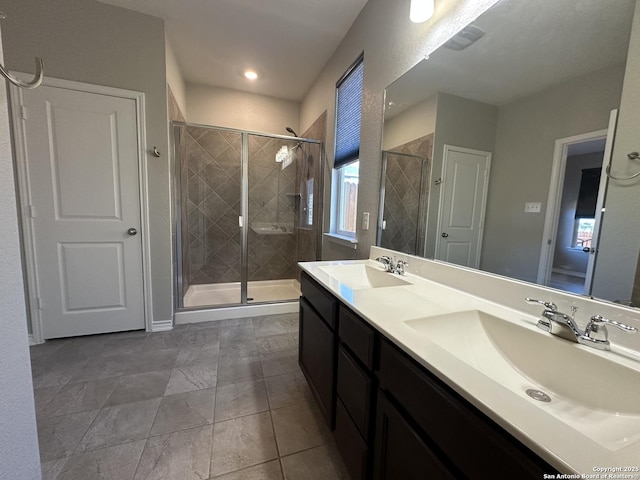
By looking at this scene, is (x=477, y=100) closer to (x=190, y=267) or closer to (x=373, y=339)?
(x=373, y=339)

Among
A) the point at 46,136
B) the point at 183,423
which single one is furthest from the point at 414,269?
the point at 46,136

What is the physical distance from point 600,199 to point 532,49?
1.99ft

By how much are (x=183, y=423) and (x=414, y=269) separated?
5.08 ft

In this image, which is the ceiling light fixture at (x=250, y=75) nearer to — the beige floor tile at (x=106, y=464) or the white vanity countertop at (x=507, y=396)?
the white vanity countertop at (x=507, y=396)

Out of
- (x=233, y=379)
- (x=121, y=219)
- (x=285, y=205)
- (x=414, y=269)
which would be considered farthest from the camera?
(x=285, y=205)

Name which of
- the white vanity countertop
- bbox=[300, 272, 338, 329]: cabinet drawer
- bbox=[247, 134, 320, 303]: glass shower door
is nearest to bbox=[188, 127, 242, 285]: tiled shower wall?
bbox=[247, 134, 320, 303]: glass shower door

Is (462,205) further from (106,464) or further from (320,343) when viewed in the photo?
(106,464)

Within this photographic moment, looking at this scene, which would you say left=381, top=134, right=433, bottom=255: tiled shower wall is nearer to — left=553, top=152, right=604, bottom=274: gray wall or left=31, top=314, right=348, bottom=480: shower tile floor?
left=553, top=152, right=604, bottom=274: gray wall

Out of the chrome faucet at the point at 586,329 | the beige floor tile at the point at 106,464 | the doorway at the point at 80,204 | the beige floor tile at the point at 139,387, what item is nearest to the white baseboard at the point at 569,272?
the chrome faucet at the point at 586,329

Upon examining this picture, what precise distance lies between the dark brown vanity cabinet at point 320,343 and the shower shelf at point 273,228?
200 centimetres

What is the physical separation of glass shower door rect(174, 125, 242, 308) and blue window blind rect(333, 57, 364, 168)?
1.14m

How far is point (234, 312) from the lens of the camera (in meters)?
2.78

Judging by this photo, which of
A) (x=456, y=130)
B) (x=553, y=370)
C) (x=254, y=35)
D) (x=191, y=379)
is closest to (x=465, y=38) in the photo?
(x=456, y=130)

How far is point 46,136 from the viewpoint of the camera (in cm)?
198
